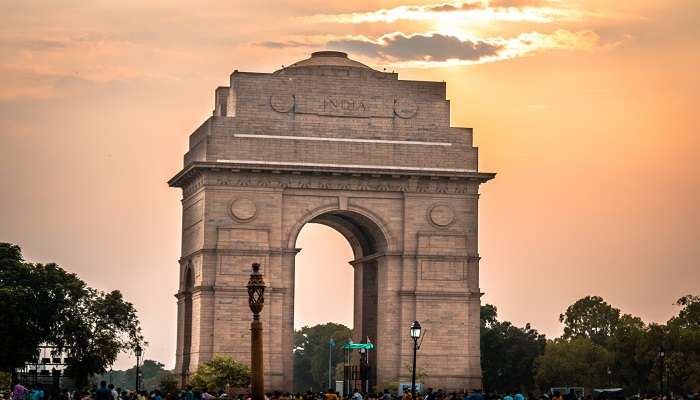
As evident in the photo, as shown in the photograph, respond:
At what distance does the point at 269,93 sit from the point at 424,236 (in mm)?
8668

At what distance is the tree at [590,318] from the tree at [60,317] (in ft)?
173

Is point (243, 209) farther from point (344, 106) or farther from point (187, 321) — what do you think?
point (187, 321)

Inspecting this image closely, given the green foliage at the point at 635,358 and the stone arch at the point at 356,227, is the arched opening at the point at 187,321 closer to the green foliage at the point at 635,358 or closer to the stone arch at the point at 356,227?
the stone arch at the point at 356,227

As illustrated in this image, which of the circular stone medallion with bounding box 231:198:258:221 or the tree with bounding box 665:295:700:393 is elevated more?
the circular stone medallion with bounding box 231:198:258:221

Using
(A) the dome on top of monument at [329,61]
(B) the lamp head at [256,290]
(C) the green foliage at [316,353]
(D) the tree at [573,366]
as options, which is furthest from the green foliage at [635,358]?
(B) the lamp head at [256,290]

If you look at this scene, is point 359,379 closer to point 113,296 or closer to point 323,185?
point 323,185

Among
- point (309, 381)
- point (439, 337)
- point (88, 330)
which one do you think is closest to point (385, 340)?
point (439, 337)

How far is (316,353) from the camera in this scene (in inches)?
6535

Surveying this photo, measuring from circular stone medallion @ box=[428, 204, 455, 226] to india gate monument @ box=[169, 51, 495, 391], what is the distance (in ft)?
0.14

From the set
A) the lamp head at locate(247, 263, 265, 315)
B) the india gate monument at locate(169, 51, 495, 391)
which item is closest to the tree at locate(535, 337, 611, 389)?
the india gate monument at locate(169, 51, 495, 391)

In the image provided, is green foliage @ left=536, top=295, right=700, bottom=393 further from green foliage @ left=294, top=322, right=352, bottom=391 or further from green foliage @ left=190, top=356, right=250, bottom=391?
green foliage @ left=294, top=322, right=352, bottom=391

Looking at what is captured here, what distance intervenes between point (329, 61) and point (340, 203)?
20.5 feet

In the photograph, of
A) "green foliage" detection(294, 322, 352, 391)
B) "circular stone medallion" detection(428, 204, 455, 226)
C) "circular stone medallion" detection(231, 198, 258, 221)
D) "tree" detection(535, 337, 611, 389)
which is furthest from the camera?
"green foliage" detection(294, 322, 352, 391)

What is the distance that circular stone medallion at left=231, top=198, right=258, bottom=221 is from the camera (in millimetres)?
73875
